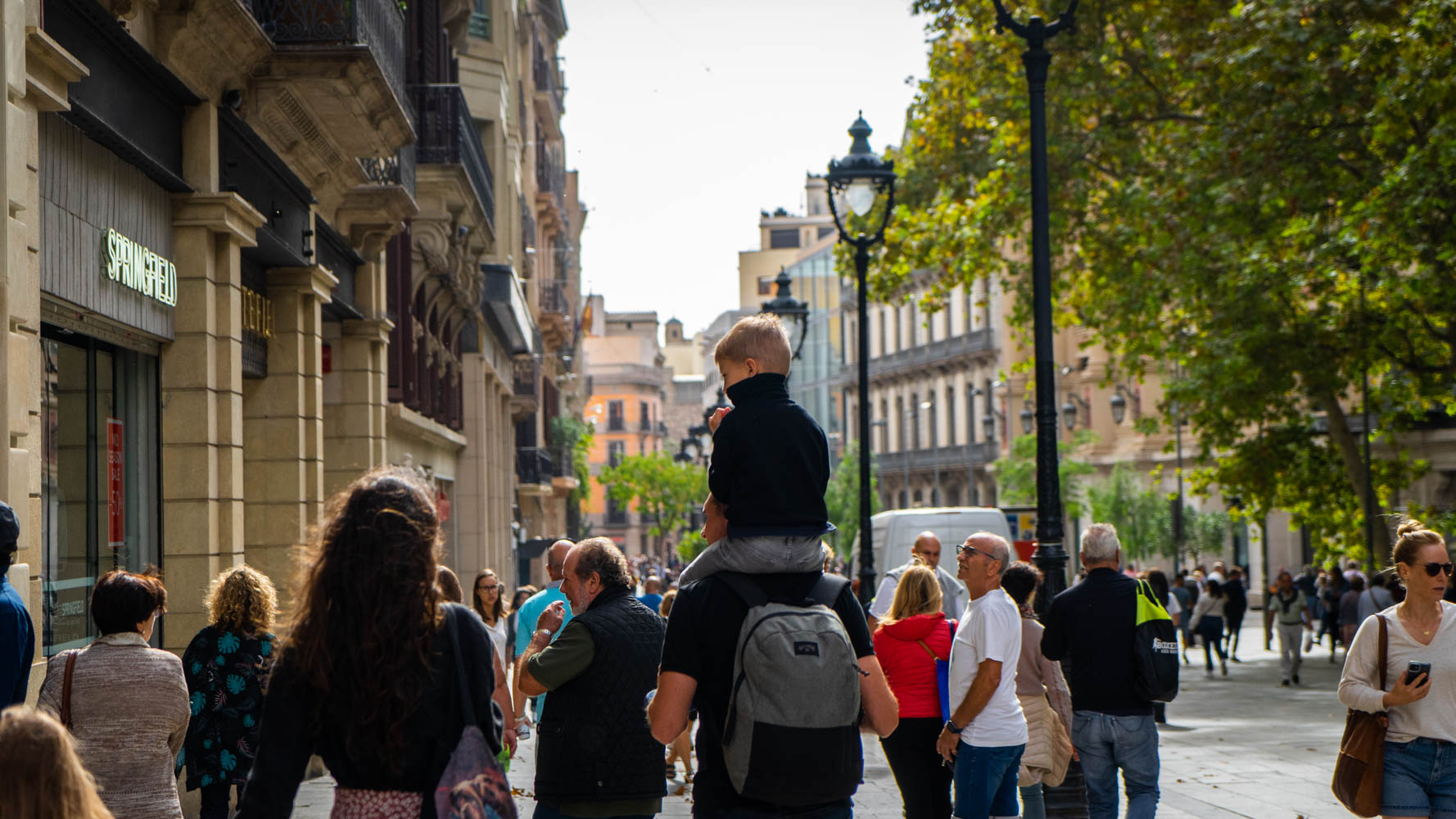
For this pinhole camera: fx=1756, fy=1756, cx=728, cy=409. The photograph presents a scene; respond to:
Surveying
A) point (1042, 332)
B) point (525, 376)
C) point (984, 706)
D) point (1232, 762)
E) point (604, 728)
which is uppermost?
point (525, 376)

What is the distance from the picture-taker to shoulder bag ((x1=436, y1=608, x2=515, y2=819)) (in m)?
3.74

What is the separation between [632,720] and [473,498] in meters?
25.0

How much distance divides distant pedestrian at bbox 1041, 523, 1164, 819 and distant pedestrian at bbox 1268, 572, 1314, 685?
15.6 metres

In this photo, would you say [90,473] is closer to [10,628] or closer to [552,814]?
[10,628]

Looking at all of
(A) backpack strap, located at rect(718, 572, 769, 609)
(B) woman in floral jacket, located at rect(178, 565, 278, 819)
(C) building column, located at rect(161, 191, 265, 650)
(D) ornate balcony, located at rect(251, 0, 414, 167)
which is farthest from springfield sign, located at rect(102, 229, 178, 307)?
(A) backpack strap, located at rect(718, 572, 769, 609)

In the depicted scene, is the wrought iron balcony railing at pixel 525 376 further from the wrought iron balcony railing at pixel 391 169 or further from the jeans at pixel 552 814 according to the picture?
the jeans at pixel 552 814

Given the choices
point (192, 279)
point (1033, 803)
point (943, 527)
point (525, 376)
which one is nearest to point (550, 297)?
point (525, 376)

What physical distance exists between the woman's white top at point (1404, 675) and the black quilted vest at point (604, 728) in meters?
2.83

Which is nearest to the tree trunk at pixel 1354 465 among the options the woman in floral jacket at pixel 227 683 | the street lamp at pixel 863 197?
the street lamp at pixel 863 197

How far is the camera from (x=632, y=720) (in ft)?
20.4

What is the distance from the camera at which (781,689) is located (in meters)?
4.41

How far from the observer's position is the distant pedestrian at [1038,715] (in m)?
8.58

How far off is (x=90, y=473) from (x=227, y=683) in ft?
11.2

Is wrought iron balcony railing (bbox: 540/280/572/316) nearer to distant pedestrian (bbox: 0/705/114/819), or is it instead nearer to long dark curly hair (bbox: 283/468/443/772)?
long dark curly hair (bbox: 283/468/443/772)
